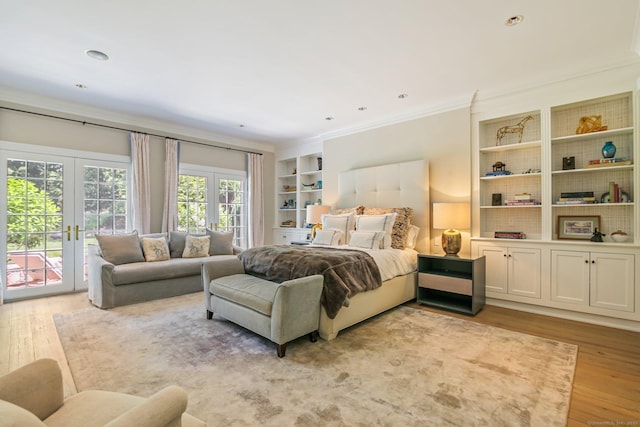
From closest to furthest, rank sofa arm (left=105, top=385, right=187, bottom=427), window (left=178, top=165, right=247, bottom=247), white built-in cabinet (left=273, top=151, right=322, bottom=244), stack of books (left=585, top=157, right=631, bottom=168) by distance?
sofa arm (left=105, top=385, right=187, bottom=427), stack of books (left=585, top=157, right=631, bottom=168), window (left=178, top=165, right=247, bottom=247), white built-in cabinet (left=273, top=151, right=322, bottom=244)

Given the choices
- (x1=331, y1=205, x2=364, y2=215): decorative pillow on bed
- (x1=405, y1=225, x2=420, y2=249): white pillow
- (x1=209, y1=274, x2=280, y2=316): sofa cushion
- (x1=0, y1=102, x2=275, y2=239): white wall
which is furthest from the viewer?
(x1=331, y1=205, x2=364, y2=215): decorative pillow on bed

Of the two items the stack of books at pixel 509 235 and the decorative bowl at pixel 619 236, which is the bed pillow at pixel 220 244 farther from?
the decorative bowl at pixel 619 236

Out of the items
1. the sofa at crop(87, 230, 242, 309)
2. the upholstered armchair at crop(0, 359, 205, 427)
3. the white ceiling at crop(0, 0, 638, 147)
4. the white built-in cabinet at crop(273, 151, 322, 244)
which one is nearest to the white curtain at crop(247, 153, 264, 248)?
the white built-in cabinet at crop(273, 151, 322, 244)

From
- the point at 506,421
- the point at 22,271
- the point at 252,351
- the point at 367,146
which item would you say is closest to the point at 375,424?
the point at 506,421

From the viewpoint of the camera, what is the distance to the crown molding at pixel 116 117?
13.2 feet

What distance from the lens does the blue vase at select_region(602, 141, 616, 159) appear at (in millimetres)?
3246

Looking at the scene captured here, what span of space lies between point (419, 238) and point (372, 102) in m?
2.05

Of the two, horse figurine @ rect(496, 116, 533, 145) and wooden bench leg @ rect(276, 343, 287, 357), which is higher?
horse figurine @ rect(496, 116, 533, 145)

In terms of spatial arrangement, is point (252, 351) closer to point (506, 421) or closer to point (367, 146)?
point (506, 421)

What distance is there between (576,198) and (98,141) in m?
Result: 6.47

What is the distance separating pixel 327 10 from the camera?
2.39 meters

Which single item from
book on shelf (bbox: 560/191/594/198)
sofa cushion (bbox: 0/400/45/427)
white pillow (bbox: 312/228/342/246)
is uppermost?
book on shelf (bbox: 560/191/594/198)

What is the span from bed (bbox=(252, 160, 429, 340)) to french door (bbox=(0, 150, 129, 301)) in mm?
3836

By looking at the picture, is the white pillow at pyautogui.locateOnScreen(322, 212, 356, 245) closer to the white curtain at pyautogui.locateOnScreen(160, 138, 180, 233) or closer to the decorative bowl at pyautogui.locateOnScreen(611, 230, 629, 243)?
the white curtain at pyautogui.locateOnScreen(160, 138, 180, 233)
